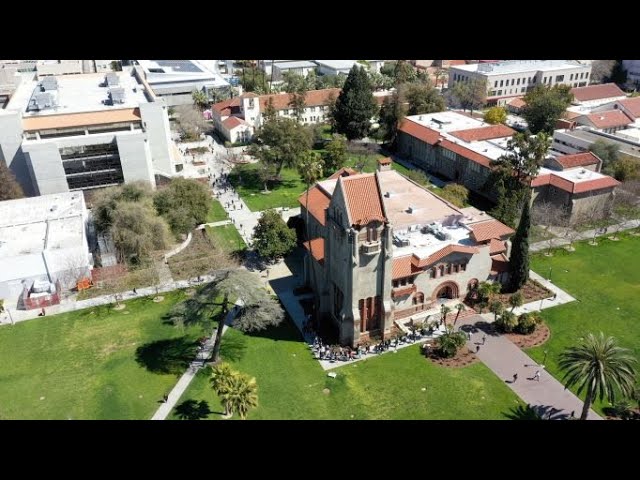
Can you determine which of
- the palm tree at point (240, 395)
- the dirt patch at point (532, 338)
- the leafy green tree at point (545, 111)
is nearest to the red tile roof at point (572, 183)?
the dirt patch at point (532, 338)

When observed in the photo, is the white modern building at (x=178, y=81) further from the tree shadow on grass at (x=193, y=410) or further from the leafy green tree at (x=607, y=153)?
the tree shadow on grass at (x=193, y=410)

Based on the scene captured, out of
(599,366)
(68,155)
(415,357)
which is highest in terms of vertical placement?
(68,155)

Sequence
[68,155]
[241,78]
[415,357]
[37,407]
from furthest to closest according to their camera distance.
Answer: [241,78] < [68,155] < [415,357] < [37,407]

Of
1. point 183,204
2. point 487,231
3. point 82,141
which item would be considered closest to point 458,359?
point 487,231

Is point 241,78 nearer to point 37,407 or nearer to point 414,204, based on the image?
point 414,204

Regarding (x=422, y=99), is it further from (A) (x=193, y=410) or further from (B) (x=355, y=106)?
(A) (x=193, y=410)

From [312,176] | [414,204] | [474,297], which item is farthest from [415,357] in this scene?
[312,176]
